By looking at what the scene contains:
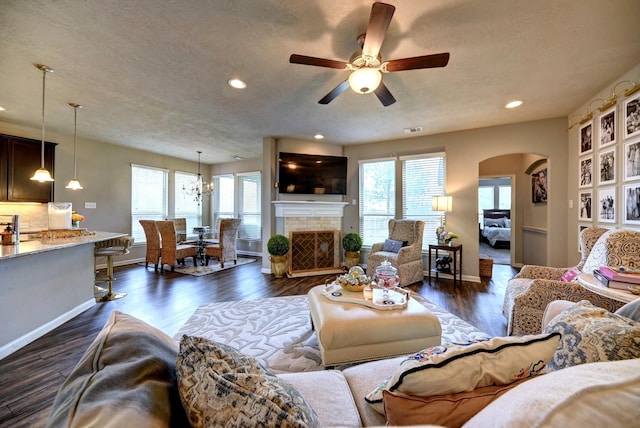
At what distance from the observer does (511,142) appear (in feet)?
13.4

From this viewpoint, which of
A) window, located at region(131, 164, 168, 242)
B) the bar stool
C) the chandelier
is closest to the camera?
the bar stool

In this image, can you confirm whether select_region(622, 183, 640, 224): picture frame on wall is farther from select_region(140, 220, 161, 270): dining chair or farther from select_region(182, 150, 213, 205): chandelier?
select_region(182, 150, 213, 205): chandelier

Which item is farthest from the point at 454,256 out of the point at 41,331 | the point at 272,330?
the point at 41,331

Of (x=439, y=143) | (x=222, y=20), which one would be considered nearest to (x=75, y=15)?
(x=222, y=20)

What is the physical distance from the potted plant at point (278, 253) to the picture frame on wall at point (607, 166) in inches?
174

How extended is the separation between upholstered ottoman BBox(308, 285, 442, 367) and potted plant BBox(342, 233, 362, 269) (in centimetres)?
298

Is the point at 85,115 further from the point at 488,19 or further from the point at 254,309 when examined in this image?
the point at 488,19

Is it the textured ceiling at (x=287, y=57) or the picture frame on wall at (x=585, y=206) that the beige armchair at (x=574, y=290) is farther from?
the textured ceiling at (x=287, y=57)

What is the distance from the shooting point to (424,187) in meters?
4.79

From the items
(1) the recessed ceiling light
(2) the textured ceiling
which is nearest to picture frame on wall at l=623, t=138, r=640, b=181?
(2) the textured ceiling

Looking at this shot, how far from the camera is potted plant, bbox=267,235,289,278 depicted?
456 centimetres

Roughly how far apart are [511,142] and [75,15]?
546cm

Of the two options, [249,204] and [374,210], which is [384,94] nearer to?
[374,210]

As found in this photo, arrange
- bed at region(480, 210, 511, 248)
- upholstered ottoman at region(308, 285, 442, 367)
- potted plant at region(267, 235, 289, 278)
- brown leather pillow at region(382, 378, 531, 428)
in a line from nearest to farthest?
brown leather pillow at region(382, 378, 531, 428)
upholstered ottoman at region(308, 285, 442, 367)
potted plant at region(267, 235, 289, 278)
bed at region(480, 210, 511, 248)
